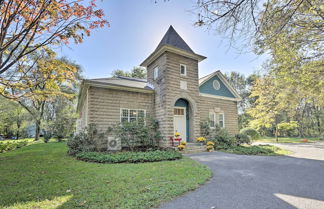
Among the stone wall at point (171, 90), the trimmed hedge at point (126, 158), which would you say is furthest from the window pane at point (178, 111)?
the trimmed hedge at point (126, 158)

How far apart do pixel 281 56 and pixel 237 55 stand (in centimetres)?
504

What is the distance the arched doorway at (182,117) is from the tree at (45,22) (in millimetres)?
7005

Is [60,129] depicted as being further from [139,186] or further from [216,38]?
[216,38]

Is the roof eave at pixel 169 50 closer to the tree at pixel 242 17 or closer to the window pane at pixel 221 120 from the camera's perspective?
the window pane at pixel 221 120

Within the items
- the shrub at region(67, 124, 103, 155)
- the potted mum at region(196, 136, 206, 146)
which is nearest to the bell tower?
the potted mum at region(196, 136, 206, 146)

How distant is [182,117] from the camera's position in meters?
11.1

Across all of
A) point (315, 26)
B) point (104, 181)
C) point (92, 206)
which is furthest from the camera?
point (315, 26)

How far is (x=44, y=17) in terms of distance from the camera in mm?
5078

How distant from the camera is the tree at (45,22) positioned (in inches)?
183

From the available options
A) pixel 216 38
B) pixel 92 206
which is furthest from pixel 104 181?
pixel 216 38

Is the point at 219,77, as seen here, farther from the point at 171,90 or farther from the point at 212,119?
the point at 171,90

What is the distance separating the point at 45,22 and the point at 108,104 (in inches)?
193

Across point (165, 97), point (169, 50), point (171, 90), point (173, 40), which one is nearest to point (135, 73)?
point (173, 40)

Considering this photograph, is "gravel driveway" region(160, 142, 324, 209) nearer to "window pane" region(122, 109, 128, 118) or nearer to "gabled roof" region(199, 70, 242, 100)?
"window pane" region(122, 109, 128, 118)
